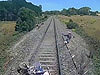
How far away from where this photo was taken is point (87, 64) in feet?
49.4

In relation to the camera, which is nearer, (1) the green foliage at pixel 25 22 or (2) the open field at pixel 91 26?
(2) the open field at pixel 91 26

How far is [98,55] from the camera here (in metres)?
18.9

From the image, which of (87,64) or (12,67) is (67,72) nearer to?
(87,64)

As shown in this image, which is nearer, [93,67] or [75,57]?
[93,67]

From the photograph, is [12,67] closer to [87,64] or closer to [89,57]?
Result: [87,64]

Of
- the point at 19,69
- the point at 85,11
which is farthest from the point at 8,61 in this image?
the point at 85,11

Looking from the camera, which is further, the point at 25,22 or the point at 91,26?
the point at 91,26

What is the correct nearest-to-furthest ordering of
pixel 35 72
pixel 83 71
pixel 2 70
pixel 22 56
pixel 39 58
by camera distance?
pixel 35 72, pixel 83 71, pixel 2 70, pixel 39 58, pixel 22 56

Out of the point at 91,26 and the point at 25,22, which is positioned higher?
the point at 25,22

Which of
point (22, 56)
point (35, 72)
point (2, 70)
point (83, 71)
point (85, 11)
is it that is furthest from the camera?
point (85, 11)

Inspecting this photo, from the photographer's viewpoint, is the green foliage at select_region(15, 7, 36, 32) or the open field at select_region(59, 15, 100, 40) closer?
the open field at select_region(59, 15, 100, 40)

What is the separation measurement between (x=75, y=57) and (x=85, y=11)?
161 metres

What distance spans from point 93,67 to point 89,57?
267 centimetres

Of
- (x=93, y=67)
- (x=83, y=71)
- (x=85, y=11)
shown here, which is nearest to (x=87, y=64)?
(x=93, y=67)
